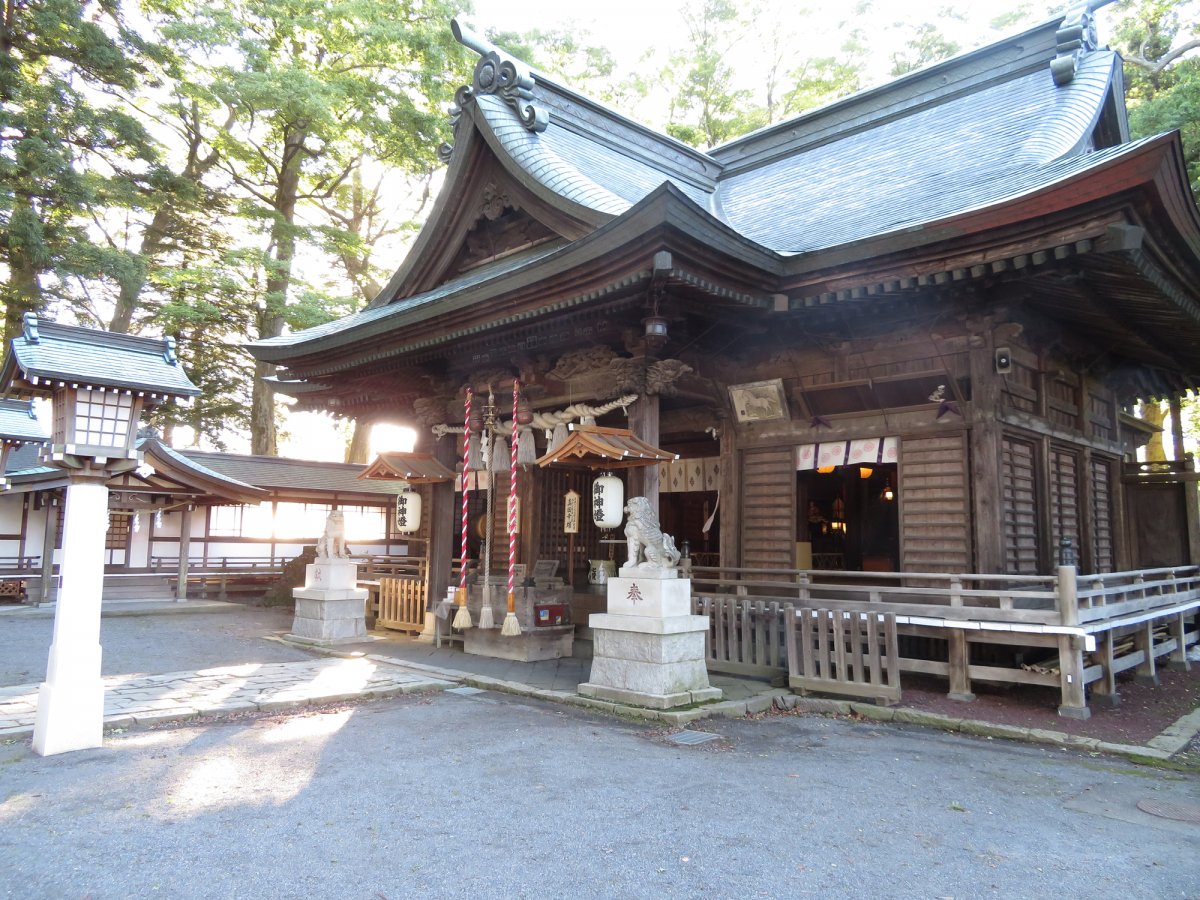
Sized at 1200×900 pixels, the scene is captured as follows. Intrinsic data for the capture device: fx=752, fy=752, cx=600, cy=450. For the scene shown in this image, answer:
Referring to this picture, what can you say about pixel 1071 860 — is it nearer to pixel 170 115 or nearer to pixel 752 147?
pixel 752 147

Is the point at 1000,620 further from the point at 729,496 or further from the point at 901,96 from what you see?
the point at 901,96

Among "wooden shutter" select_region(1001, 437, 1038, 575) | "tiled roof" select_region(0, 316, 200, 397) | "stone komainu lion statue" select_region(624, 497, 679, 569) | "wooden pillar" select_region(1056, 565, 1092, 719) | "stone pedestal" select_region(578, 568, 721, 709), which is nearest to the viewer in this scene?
"tiled roof" select_region(0, 316, 200, 397)

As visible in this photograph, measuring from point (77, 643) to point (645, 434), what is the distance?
18.5 ft

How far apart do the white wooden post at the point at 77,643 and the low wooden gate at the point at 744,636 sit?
5.91 meters

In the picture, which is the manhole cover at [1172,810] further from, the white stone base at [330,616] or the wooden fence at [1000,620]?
the white stone base at [330,616]

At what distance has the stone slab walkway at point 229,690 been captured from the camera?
22.6 feet

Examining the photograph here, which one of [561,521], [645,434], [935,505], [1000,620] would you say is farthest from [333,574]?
[1000,620]

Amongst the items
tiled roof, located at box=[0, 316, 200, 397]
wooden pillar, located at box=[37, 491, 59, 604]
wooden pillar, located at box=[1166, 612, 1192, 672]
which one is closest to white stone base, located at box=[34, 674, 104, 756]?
tiled roof, located at box=[0, 316, 200, 397]

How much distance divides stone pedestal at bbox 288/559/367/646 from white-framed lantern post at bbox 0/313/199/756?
18.5ft

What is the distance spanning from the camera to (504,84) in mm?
10805

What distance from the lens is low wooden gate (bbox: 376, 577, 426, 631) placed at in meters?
12.4

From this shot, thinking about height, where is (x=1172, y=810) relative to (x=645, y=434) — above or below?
below

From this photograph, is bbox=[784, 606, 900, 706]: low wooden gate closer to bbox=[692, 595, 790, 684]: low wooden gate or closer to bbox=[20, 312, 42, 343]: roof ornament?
bbox=[692, 595, 790, 684]: low wooden gate

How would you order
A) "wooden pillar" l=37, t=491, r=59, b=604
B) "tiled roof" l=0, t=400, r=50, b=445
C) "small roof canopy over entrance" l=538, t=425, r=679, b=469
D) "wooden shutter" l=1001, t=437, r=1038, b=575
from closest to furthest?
"small roof canopy over entrance" l=538, t=425, r=679, b=469 → "wooden shutter" l=1001, t=437, r=1038, b=575 → "tiled roof" l=0, t=400, r=50, b=445 → "wooden pillar" l=37, t=491, r=59, b=604
